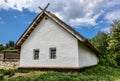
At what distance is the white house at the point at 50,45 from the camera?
21203 millimetres

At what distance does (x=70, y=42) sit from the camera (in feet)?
70.3

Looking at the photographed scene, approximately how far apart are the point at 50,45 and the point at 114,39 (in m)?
21.2

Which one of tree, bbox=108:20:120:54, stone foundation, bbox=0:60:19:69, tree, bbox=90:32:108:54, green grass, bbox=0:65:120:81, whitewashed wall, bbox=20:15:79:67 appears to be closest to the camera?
green grass, bbox=0:65:120:81

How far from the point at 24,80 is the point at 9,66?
11.5 metres

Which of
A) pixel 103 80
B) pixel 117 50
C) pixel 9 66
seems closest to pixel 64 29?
pixel 103 80

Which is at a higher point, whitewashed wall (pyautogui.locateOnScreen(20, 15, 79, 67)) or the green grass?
whitewashed wall (pyautogui.locateOnScreen(20, 15, 79, 67))

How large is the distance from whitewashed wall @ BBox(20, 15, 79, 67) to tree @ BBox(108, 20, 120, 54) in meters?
20.8

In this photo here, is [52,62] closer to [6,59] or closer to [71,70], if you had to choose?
[71,70]

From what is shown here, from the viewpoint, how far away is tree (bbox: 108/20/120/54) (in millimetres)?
40250

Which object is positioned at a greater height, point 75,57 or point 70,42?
point 70,42

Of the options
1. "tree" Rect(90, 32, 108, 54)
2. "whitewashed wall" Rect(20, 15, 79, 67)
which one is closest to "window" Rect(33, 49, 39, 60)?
"whitewashed wall" Rect(20, 15, 79, 67)

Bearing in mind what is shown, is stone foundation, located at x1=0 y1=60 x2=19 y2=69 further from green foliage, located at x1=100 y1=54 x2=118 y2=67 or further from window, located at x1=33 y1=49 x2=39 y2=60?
green foliage, located at x1=100 y1=54 x2=118 y2=67

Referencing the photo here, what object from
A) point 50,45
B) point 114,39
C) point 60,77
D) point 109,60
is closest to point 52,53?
point 50,45

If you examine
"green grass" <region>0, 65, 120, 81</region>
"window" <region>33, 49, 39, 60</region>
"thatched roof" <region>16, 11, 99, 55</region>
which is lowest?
"green grass" <region>0, 65, 120, 81</region>
